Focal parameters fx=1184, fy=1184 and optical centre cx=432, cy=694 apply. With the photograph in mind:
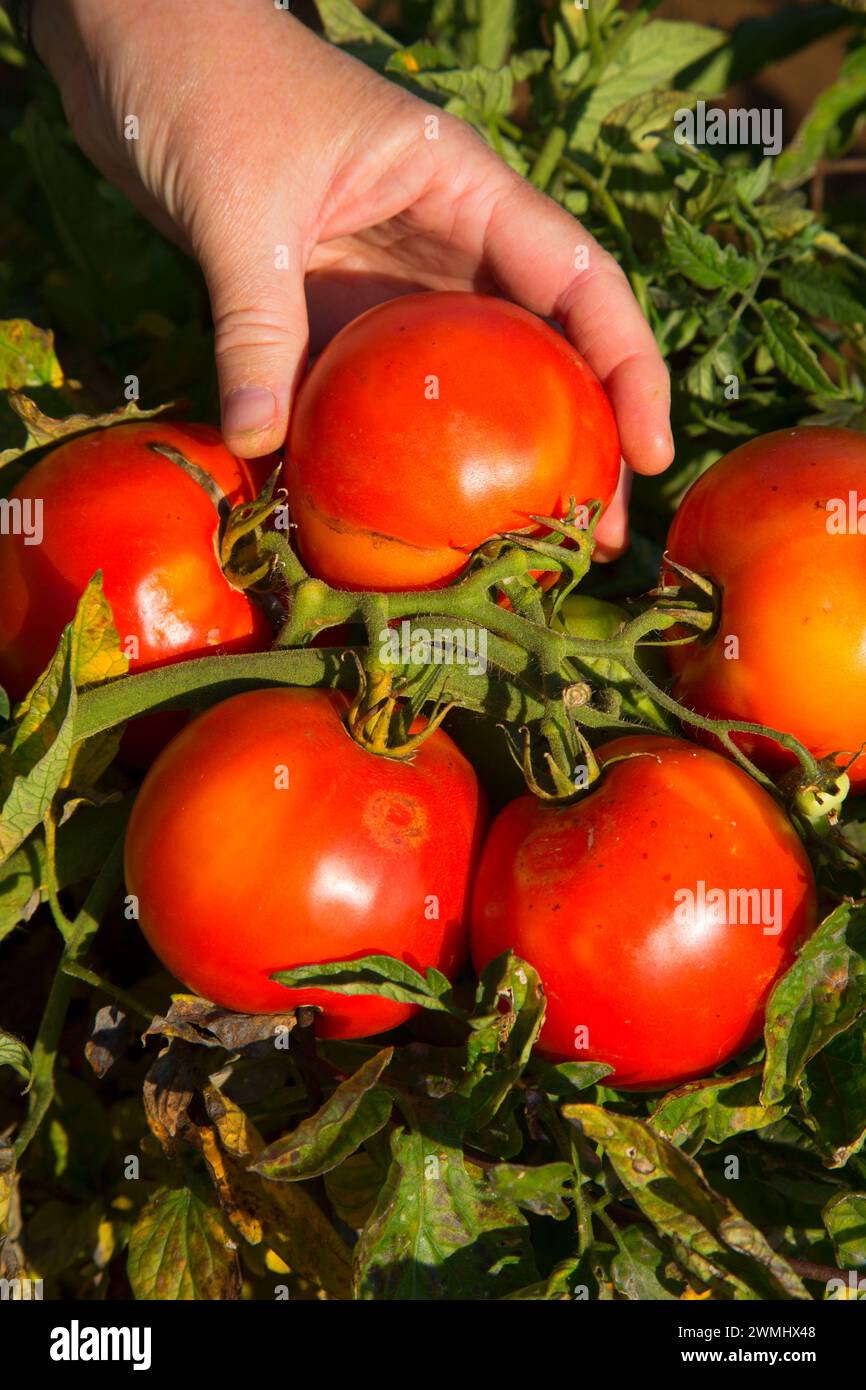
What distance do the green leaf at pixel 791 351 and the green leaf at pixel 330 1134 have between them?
3.81 feet

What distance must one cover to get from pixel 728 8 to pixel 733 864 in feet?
9.20

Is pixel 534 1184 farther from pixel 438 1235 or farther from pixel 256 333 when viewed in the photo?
pixel 256 333

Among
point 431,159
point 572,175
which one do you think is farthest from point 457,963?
point 572,175

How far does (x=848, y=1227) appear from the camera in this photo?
3.87 ft

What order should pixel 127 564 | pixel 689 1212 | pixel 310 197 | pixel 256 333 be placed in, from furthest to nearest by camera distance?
pixel 310 197 → pixel 256 333 → pixel 127 564 → pixel 689 1212

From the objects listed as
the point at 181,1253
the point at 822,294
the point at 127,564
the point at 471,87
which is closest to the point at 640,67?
the point at 471,87

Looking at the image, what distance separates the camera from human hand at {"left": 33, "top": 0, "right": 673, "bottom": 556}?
1.53 metres

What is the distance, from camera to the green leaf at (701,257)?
1697 millimetres

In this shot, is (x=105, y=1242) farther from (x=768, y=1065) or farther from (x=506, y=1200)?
(x=768, y=1065)

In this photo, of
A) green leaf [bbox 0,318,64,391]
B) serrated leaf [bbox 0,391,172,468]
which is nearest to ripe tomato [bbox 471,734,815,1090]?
serrated leaf [bbox 0,391,172,468]

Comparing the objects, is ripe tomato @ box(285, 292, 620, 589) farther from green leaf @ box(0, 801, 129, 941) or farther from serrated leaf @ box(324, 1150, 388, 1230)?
serrated leaf @ box(324, 1150, 388, 1230)

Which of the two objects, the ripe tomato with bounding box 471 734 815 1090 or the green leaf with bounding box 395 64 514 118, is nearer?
the ripe tomato with bounding box 471 734 815 1090

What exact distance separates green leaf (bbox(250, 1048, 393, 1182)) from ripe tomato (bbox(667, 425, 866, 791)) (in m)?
0.56

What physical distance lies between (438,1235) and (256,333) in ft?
3.47
